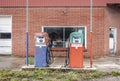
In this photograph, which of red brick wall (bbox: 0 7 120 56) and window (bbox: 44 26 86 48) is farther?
window (bbox: 44 26 86 48)

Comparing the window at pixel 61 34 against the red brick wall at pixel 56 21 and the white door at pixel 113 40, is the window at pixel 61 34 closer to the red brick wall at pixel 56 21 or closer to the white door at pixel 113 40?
the red brick wall at pixel 56 21

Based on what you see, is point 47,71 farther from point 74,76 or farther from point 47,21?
point 47,21

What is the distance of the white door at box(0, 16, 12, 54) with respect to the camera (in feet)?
73.0

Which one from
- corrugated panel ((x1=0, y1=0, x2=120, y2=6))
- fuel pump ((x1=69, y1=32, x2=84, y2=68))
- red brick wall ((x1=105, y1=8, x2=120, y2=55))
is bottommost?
fuel pump ((x1=69, y1=32, x2=84, y2=68))

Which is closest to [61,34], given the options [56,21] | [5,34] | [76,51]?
[56,21]

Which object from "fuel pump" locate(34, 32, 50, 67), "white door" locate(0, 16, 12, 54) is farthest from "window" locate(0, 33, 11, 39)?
"fuel pump" locate(34, 32, 50, 67)

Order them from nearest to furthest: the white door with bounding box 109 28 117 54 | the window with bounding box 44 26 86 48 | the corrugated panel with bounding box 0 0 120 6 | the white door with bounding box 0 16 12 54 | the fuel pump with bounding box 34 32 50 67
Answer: the fuel pump with bounding box 34 32 50 67
the corrugated panel with bounding box 0 0 120 6
the window with bounding box 44 26 86 48
the white door with bounding box 0 16 12 54
the white door with bounding box 109 28 117 54

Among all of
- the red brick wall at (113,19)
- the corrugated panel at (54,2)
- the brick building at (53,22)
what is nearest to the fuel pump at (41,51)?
the brick building at (53,22)

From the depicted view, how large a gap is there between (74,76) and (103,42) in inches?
347

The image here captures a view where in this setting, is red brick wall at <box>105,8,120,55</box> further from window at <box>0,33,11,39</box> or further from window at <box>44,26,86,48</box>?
window at <box>0,33,11,39</box>

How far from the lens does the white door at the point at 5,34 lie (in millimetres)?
22266

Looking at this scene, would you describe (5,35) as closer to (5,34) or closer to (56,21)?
(5,34)

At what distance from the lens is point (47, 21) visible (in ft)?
71.8

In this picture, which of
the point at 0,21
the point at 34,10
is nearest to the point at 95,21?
the point at 34,10
